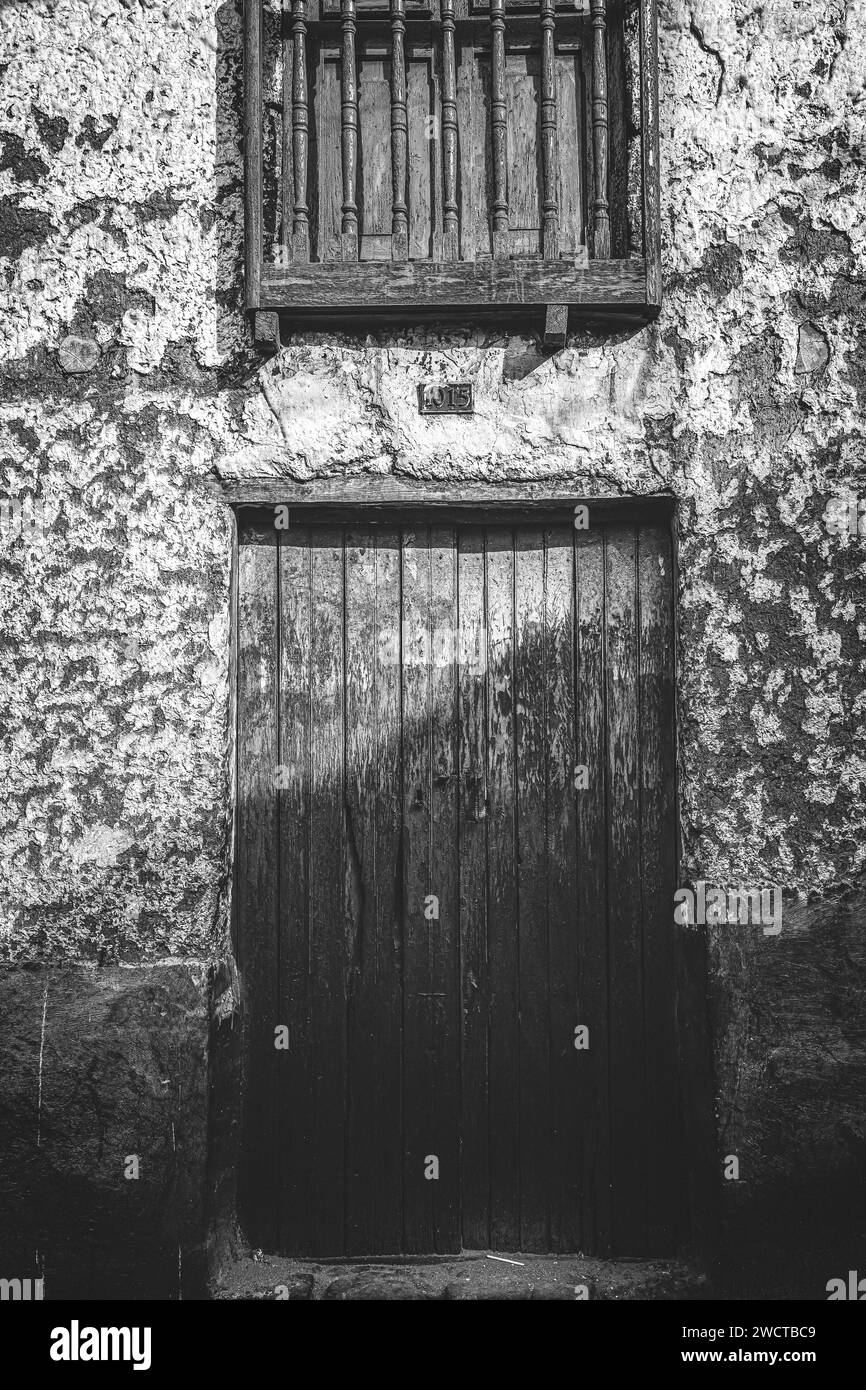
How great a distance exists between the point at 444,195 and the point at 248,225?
538mm

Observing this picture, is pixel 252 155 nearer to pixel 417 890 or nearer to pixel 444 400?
pixel 444 400

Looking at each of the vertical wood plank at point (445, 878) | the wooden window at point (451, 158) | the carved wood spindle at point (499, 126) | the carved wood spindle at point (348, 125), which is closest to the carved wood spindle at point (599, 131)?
the wooden window at point (451, 158)

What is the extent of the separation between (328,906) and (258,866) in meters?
0.23

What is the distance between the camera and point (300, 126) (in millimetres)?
2561

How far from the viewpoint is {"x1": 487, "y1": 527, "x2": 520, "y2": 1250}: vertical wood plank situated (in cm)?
261

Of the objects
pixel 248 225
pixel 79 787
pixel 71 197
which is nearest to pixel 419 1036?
pixel 79 787

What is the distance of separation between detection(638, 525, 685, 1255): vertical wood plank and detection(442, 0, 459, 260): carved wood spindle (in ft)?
3.16

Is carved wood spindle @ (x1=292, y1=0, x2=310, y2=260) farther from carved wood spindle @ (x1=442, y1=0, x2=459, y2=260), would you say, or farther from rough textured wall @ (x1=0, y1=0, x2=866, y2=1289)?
carved wood spindle @ (x1=442, y1=0, x2=459, y2=260)

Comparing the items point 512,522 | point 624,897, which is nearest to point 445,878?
point 624,897

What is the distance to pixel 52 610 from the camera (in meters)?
2.52

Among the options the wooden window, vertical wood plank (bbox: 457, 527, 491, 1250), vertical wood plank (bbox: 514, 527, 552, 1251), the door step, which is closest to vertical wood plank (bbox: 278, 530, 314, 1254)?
the door step

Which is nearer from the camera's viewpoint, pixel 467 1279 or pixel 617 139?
pixel 467 1279

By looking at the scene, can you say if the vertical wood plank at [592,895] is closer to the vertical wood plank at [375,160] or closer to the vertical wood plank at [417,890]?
the vertical wood plank at [417,890]

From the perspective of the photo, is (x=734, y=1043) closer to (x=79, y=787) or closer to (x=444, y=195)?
(x=79, y=787)
